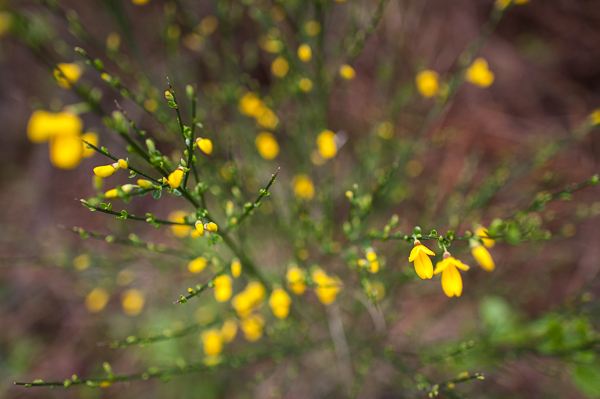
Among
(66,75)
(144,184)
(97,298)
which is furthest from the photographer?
(97,298)

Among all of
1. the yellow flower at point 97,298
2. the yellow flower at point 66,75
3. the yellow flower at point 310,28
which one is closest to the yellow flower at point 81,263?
the yellow flower at point 97,298

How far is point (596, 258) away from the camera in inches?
125

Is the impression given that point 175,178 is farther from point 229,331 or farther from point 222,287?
point 229,331

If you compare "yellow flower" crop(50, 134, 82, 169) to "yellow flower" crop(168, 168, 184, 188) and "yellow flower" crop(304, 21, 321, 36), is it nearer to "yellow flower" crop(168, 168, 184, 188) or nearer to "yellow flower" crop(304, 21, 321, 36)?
"yellow flower" crop(168, 168, 184, 188)

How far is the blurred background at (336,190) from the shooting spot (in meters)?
2.66

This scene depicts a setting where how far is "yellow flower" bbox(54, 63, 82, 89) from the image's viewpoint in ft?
3.98

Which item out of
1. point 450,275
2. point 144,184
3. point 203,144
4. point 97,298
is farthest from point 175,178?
point 97,298

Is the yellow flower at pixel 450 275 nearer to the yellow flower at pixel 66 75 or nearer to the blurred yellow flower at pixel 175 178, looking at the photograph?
the blurred yellow flower at pixel 175 178

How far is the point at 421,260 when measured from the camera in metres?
1.20

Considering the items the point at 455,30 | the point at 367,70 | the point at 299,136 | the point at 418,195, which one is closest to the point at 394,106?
the point at 299,136

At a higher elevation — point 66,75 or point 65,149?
point 66,75

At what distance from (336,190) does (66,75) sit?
2.52 meters

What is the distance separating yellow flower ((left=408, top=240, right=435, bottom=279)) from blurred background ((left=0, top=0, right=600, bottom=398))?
1.11m

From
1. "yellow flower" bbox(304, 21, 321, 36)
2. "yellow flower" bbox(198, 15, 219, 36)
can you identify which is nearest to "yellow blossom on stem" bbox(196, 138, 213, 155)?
"yellow flower" bbox(304, 21, 321, 36)
